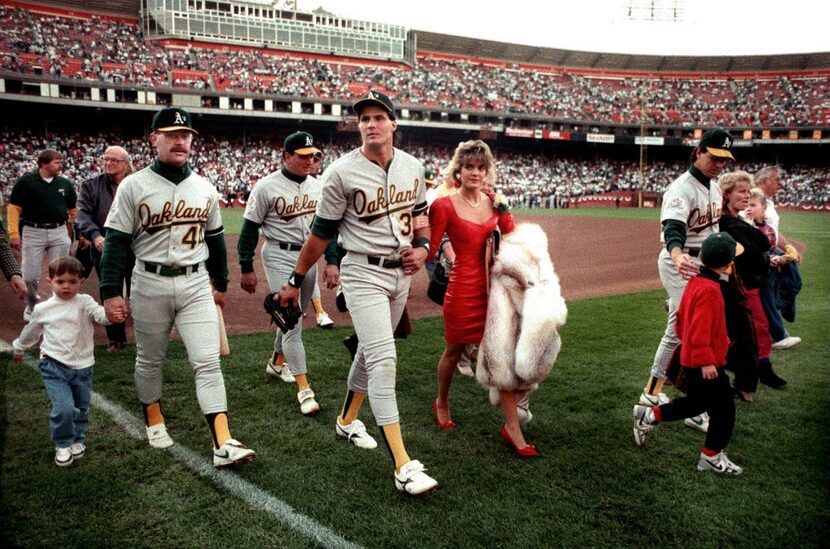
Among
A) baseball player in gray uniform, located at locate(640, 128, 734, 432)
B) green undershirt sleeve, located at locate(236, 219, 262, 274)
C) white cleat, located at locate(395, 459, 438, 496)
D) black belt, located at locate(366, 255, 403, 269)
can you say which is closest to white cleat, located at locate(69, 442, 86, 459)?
green undershirt sleeve, located at locate(236, 219, 262, 274)

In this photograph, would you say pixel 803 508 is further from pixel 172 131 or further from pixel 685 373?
pixel 172 131

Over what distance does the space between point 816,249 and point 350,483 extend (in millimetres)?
→ 17360

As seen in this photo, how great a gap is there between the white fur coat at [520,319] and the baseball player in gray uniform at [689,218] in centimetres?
104

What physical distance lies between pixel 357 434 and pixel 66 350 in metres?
1.97

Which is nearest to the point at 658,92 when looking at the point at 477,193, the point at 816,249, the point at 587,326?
the point at 816,249

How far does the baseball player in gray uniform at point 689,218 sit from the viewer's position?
446 cm

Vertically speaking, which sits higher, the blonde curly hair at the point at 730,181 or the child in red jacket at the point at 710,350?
the blonde curly hair at the point at 730,181

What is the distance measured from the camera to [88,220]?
593 cm

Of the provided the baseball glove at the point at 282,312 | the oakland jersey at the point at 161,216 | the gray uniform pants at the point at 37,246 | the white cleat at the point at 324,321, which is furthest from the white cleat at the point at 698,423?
the gray uniform pants at the point at 37,246

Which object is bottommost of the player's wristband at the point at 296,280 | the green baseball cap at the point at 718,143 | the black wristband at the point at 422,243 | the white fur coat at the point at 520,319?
the white fur coat at the point at 520,319

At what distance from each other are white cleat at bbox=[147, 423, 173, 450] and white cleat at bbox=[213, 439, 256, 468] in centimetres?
56

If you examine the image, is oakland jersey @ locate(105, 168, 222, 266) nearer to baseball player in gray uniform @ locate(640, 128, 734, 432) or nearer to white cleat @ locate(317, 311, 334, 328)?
baseball player in gray uniform @ locate(640, 128, 734, 432)

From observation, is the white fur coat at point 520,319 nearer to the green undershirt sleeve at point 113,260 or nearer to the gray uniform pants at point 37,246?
the green undershirt sleeve at point 113,260

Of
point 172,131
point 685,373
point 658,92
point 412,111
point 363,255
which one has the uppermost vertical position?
point 658,92
